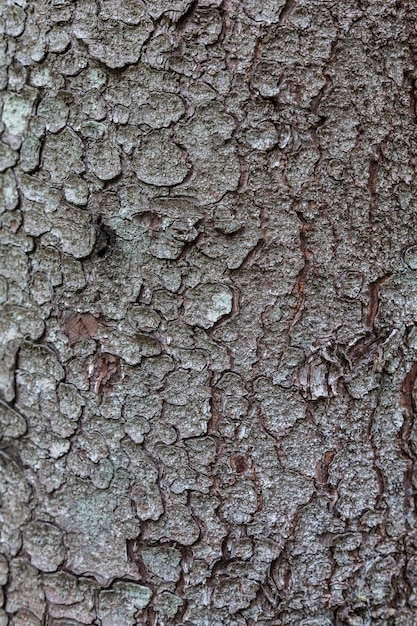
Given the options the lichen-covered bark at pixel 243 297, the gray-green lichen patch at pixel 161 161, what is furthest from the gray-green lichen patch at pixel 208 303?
the gray-green lichen patch at pixel 161 161

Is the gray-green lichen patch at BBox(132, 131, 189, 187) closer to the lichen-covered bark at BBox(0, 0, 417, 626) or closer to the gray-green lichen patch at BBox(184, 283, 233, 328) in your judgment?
the lichen-covered bark at BBox(0, 0, 417, 626)

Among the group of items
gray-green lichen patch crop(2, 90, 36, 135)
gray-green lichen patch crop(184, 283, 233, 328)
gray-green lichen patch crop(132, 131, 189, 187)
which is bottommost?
gray-green lichen patch crop(184, 283, 233, 328)

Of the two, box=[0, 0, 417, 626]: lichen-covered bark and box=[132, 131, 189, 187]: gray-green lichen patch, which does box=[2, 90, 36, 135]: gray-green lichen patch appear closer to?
box=[0, 0, 417, 626]: lichen-covered bark

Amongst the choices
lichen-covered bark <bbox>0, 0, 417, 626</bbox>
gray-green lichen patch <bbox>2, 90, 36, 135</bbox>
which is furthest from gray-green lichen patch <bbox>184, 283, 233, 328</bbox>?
gray-green lichen patch <bbox>2, 90, 36, 135</bbox>

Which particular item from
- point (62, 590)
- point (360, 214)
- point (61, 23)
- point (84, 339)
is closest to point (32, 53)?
point (61, 23)

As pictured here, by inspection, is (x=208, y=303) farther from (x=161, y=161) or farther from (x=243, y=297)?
(x=161, y=161)

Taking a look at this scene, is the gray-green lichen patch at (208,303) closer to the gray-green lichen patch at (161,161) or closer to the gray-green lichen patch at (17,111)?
the gray-green lichen patch at (161,161)


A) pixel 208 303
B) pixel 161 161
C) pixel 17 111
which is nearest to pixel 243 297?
pixel 208 303

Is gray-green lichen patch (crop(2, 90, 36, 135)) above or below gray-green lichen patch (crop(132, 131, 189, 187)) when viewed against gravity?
above
